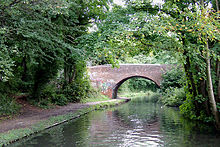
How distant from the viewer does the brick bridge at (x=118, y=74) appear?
65.7 feet

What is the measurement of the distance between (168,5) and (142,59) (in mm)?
31310

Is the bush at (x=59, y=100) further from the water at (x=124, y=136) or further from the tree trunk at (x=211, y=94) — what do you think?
the tree trunk at (x=211, y=94)

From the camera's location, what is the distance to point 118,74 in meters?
20.9

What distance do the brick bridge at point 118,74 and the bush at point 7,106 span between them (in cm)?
1197

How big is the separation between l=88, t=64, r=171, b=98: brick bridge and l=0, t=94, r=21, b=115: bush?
471 inches

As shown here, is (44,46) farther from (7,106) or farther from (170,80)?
(170,80)

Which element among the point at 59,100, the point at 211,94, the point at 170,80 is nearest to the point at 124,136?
the point at 211,94

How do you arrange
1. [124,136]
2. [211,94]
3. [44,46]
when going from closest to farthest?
[211,94] < [124,136] < [44,46]

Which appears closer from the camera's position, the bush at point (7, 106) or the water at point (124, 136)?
the water at point (124, 136)

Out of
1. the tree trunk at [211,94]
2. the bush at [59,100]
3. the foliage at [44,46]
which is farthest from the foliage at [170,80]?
the tree trunk at [211,94]

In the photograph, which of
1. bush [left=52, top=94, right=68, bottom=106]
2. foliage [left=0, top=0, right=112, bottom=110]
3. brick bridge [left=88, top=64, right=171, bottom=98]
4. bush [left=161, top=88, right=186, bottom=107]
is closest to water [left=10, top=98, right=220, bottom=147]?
foliage [left=0, top=0, right=112, bottom=110]

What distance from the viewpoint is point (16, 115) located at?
9141 mm

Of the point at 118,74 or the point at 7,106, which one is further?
the point at 118,74

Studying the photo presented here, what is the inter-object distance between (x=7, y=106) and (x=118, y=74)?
1277 centimetres
